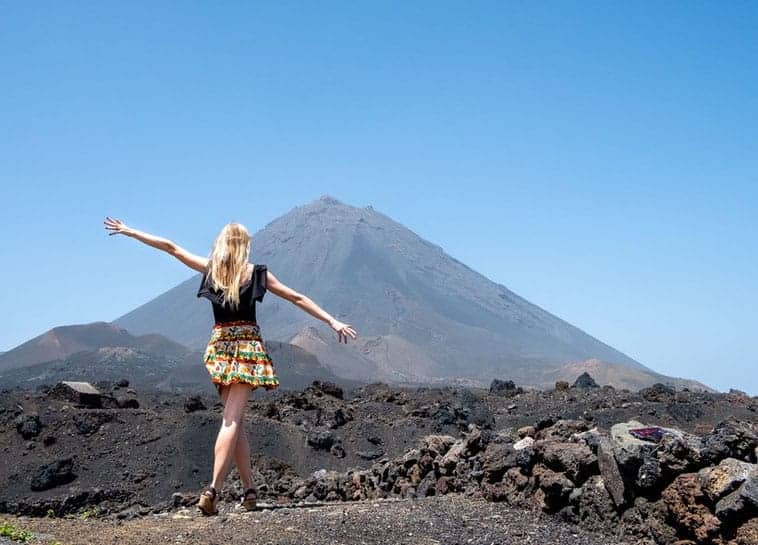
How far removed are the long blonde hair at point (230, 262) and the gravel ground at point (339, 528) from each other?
5.78 feet

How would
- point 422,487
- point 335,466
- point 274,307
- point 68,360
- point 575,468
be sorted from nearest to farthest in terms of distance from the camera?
point 575,468 < point 422,487 < point 335,466 < point 68,360 < point 274,307

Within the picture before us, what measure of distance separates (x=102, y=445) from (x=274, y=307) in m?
170

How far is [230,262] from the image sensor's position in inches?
284

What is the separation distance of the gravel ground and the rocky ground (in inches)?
1.5

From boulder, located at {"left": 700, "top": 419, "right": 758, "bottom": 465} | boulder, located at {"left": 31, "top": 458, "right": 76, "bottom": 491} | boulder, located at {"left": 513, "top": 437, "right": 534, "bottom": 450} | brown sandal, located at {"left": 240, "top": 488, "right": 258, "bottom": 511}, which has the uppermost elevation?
boulder, located at {"left": 700, "top": 419, "right": 758, "bottom": 465}

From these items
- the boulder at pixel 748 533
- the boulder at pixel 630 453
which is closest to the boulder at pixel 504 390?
the boulder at pixel 630 453

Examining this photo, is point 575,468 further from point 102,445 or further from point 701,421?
point 701,421

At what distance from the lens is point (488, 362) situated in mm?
148125

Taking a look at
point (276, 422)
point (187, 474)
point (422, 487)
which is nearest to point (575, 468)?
point (422, 487)

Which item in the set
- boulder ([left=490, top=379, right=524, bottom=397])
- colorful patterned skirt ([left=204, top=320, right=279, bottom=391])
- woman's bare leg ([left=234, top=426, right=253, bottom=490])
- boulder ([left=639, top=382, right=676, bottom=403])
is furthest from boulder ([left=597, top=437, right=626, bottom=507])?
boulder ([left=490, top=379, right=524, bottom=397])

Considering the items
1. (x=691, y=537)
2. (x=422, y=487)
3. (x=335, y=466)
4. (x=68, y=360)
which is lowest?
(x=68, y=360)

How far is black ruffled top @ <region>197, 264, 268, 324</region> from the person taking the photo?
723 cm

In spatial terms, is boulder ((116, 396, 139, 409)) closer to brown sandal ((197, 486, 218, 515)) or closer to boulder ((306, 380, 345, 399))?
boulder ((306, 380, 345, 399))

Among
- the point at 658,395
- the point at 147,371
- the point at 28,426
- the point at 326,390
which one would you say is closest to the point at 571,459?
the point at 28,426
